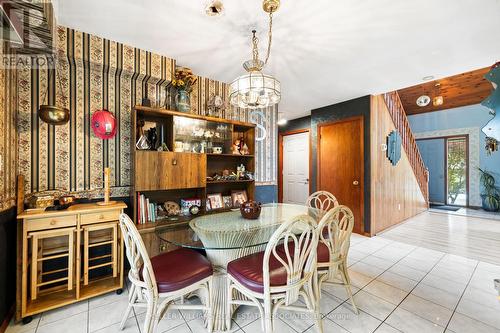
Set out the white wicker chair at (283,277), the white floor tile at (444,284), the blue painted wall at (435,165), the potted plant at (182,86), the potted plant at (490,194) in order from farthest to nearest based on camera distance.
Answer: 1. the blue painted wall at (435,165)
2. the potted plant at (490,194)
3. the potted plant at (182,86)
4. the white floor tile at (444,284)
5. the white wicker chair at (283,277)

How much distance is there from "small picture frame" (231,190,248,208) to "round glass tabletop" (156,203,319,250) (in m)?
0.97

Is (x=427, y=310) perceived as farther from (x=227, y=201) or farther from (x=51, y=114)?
(x=51, y=114)

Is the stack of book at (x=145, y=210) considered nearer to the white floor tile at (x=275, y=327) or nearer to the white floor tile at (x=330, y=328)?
the white floor tile at (x=275, y=327)

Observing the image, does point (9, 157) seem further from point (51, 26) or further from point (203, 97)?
point (203, 97)

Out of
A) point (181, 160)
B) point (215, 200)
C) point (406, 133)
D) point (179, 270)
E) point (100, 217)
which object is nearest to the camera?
point (179, 270)

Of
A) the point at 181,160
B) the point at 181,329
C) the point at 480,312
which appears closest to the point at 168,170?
the point at 181,160

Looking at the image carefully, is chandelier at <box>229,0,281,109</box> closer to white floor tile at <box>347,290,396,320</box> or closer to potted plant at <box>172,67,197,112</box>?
potted plant at <box>172,67,197,112</box>

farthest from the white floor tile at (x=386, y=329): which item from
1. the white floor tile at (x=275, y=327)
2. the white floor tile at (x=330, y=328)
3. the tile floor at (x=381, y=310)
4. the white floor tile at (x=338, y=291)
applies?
the white floor tile at (x=275, y=327)

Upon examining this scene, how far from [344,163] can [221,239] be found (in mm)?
3363

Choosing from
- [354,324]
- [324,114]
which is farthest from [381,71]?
[354,324]

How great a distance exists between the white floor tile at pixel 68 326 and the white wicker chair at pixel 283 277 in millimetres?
1184

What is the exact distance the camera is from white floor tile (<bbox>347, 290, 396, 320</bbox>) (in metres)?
1.88

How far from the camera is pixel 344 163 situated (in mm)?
4234
